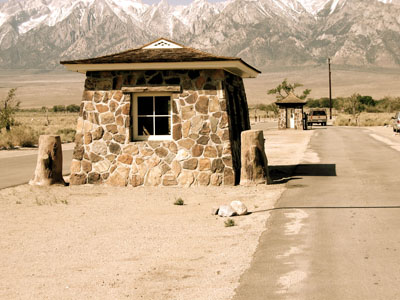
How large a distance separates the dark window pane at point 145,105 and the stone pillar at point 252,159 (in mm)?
2589

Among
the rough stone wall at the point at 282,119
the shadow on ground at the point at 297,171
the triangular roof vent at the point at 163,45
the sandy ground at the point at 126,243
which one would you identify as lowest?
the sandy ground at the point at 126,243

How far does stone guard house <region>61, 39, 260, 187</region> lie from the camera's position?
52.9ft

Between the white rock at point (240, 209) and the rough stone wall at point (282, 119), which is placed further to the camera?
the rough stone wall at point (282, 119)

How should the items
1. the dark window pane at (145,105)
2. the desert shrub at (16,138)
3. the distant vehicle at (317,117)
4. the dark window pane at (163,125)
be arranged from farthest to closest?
1. the distant vehicle at (317,117)
2. the desert shrub at (16,138)
3. the dark window pane at (145,105)
4. the dark window pane at (163,125)

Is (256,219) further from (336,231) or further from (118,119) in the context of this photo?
(118,119)

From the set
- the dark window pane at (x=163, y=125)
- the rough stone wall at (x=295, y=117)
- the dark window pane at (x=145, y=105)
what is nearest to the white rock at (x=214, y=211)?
the dark window pane at (x=163, y=125)

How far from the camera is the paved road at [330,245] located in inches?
278

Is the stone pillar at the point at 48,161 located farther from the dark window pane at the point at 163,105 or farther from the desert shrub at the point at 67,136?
the desert shrub at the point at 67,136

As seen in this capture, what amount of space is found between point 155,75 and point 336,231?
302 inches

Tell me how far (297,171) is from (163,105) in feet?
17.3

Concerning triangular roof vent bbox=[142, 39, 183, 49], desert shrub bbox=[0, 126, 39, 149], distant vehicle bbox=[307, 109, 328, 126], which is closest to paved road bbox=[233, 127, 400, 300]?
triangular roof vent bbox=[142, 39, 183, 49]

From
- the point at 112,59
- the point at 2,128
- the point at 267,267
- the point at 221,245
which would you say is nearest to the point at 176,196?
the point at 112,59

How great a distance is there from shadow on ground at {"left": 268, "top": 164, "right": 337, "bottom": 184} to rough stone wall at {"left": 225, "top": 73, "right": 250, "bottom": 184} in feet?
3.96

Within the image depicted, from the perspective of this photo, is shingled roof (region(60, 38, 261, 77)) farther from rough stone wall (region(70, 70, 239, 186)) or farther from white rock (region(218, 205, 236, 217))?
white rock (region(218, 205, 236, 217))
